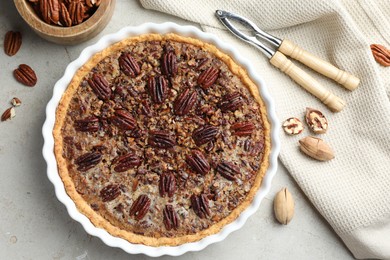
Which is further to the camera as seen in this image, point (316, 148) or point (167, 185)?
point (316, 148)

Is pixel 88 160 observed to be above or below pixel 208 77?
below

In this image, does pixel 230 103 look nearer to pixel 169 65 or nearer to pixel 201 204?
pixel 169 65

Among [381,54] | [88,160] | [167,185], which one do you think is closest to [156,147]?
[167,185]

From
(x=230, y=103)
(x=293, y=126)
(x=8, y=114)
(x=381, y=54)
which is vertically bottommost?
(x=8, y=114)

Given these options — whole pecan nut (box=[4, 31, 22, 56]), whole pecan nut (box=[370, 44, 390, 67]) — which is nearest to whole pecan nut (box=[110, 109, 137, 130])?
whole pecan nut (box=[4, 31, 22, 56])

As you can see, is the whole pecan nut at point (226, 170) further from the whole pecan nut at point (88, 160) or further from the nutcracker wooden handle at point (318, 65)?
the nutcracker wooden handle at point (318, 65)

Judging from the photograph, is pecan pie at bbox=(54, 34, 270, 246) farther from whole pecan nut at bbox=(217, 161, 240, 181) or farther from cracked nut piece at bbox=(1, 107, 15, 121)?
cracked nut piece at bbox=(1, 107, 15, 121)
